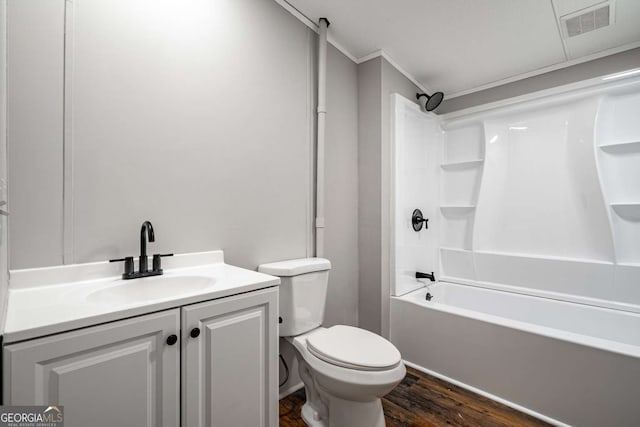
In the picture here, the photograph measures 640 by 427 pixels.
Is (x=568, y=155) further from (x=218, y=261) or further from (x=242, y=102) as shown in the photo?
(x=218, y=261)

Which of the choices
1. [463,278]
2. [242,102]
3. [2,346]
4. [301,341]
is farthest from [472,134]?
[2,346]

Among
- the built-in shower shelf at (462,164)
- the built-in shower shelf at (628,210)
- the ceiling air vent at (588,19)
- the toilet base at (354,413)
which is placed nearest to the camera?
the toilet base at (354,413)

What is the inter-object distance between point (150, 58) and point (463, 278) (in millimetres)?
2960

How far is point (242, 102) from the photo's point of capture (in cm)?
156

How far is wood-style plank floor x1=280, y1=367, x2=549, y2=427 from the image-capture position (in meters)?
1.57

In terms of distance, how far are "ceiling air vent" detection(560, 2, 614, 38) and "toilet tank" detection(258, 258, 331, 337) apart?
222 cm

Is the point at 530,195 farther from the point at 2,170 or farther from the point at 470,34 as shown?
the point at 2,170

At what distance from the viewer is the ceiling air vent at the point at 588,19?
172cm

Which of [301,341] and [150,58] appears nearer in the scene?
[150,58]

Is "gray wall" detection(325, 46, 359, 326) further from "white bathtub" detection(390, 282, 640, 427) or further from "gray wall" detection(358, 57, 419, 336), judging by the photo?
"white bathtub" detection(390, 282, 640, 427)

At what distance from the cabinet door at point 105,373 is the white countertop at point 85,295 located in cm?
3

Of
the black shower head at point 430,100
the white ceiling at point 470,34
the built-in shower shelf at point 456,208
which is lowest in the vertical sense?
the built-in shower shelf at point 456,208

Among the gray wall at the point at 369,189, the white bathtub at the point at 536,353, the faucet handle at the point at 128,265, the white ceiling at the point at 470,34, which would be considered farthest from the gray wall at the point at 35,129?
the white bathtub at the point at 536,353

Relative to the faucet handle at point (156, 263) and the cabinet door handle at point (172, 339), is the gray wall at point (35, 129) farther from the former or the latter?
the cabinet door handle at point (172, 339)
